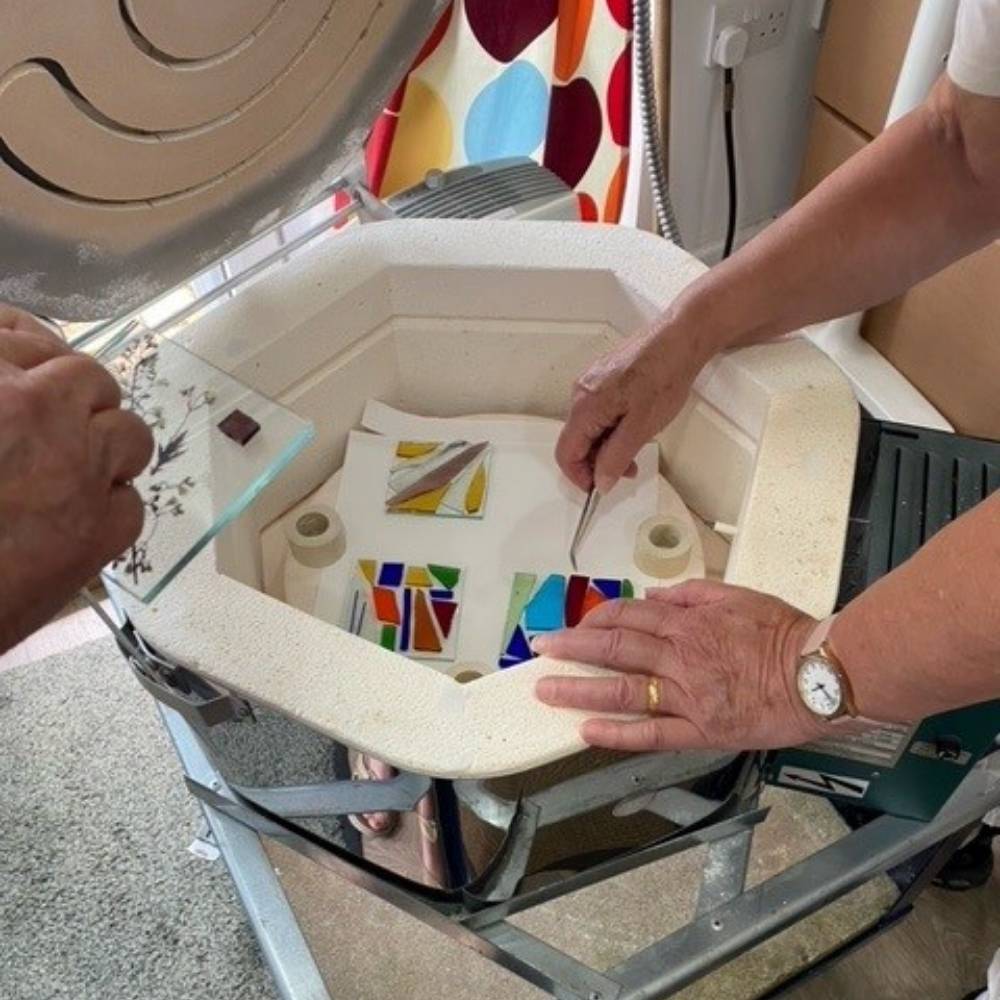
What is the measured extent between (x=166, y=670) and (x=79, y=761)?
77 centimetres

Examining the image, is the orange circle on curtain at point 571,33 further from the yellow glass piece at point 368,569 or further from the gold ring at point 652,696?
A: the gold ring at point 652,696

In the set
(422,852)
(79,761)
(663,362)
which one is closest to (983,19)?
(663,362)

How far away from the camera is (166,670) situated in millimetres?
712

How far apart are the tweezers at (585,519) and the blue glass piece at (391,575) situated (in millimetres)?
128

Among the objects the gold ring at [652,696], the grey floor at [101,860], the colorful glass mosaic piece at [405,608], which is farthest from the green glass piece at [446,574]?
the grey floor at [101,860]

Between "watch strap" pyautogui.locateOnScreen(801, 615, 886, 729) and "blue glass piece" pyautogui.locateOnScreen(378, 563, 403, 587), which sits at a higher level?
"watch strap" pyautogui.locateOnScreen(801, 615, 886, 729)

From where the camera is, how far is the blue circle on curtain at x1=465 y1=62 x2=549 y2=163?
138 centimetres

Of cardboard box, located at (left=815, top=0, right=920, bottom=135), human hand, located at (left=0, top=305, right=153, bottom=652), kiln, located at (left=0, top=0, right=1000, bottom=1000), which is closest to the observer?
human hand, located at (left=0, top=305, right=153, bottom=652)

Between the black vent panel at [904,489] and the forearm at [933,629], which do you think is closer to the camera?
the forearm at [933,629]

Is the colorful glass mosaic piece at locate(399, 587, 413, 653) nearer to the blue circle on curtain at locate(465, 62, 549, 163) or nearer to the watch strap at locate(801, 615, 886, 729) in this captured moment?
the watch strap at locate(801, 615, 886, 729)

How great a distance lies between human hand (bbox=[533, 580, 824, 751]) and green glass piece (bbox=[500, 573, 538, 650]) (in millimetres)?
134

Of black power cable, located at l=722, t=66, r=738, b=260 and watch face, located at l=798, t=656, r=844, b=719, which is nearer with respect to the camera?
watch face, located at l=798, t=656, r=844, b=719

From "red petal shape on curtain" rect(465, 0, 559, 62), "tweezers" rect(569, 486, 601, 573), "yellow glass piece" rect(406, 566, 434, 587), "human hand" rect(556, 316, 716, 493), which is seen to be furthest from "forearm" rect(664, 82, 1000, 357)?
"red petal shape on curtain" rect(465, 0, 559, 62)

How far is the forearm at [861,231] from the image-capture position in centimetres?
80
